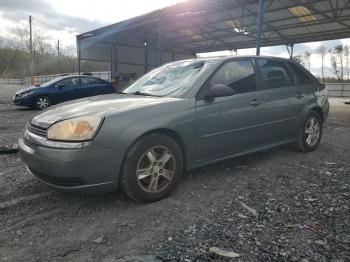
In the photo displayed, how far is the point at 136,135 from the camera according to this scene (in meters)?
3.34

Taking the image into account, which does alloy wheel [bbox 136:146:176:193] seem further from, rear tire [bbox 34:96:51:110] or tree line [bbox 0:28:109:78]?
tree line [bbox 0:28:109:78]

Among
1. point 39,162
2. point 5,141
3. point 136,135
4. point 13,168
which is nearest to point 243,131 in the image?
point 136,135

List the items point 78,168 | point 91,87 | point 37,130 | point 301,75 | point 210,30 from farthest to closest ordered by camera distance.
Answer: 1. point 210,30
2. point 91,87
3. point 301,75
4. point 37,130
5. point 78,168

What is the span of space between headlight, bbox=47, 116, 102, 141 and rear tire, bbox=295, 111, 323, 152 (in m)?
3.57

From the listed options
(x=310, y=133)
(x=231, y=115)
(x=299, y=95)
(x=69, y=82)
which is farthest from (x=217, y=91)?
(x=69, y=82)

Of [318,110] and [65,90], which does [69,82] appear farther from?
[318,110]

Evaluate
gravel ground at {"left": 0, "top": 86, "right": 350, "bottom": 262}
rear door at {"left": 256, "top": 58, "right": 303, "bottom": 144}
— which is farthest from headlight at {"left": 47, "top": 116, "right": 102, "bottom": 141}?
rear door at {"left": 256, "top": 58, "right": 303, "bottom": 144}

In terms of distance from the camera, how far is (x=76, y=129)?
3.18m

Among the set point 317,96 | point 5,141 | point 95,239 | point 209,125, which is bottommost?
point 95,239

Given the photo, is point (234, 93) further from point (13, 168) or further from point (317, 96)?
point (13, 168)

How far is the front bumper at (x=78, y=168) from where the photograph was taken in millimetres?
3084

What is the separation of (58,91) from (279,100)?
1070 centimetres

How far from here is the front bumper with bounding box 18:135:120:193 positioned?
10.1ft

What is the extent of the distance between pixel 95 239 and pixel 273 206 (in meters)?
1.78
